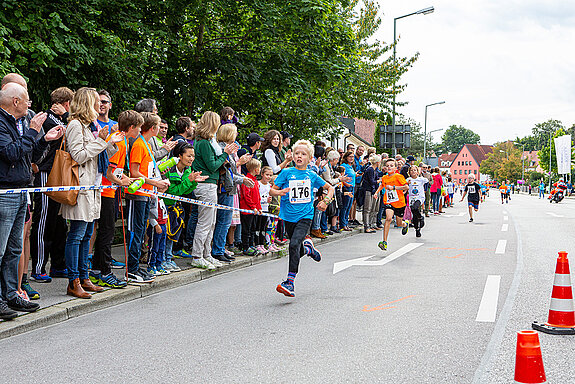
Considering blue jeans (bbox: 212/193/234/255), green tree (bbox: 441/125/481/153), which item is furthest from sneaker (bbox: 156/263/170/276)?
green tree (bbox: 441/125/481/153)

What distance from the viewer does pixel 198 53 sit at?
15.0 meters

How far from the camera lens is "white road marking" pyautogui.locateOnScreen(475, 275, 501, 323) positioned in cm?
578

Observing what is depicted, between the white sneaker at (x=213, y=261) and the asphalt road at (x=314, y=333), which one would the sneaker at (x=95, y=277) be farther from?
the white sneaker at (x=213, y=261)

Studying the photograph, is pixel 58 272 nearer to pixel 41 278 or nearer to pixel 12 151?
pixel 41 278

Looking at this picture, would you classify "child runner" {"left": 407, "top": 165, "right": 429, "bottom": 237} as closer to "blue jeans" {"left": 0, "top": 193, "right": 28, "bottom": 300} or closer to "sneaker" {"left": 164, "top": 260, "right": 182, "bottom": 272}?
"sneaker" {"left": 164, "top": 260, "right": 182, "bottom": 272}

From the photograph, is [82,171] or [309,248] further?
[309,248]

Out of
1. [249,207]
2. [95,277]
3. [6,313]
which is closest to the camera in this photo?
[6,313]

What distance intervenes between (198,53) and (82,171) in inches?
361

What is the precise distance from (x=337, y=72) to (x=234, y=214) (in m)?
6.46

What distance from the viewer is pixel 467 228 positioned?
17484 mm

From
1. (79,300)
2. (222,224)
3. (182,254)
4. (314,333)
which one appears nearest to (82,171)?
(79,300)

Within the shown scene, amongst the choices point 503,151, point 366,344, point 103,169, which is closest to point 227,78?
point 103,169

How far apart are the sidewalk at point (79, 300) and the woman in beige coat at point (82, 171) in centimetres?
20

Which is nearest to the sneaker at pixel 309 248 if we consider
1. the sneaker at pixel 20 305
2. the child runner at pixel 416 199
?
the sneaker at pixel 20 305
